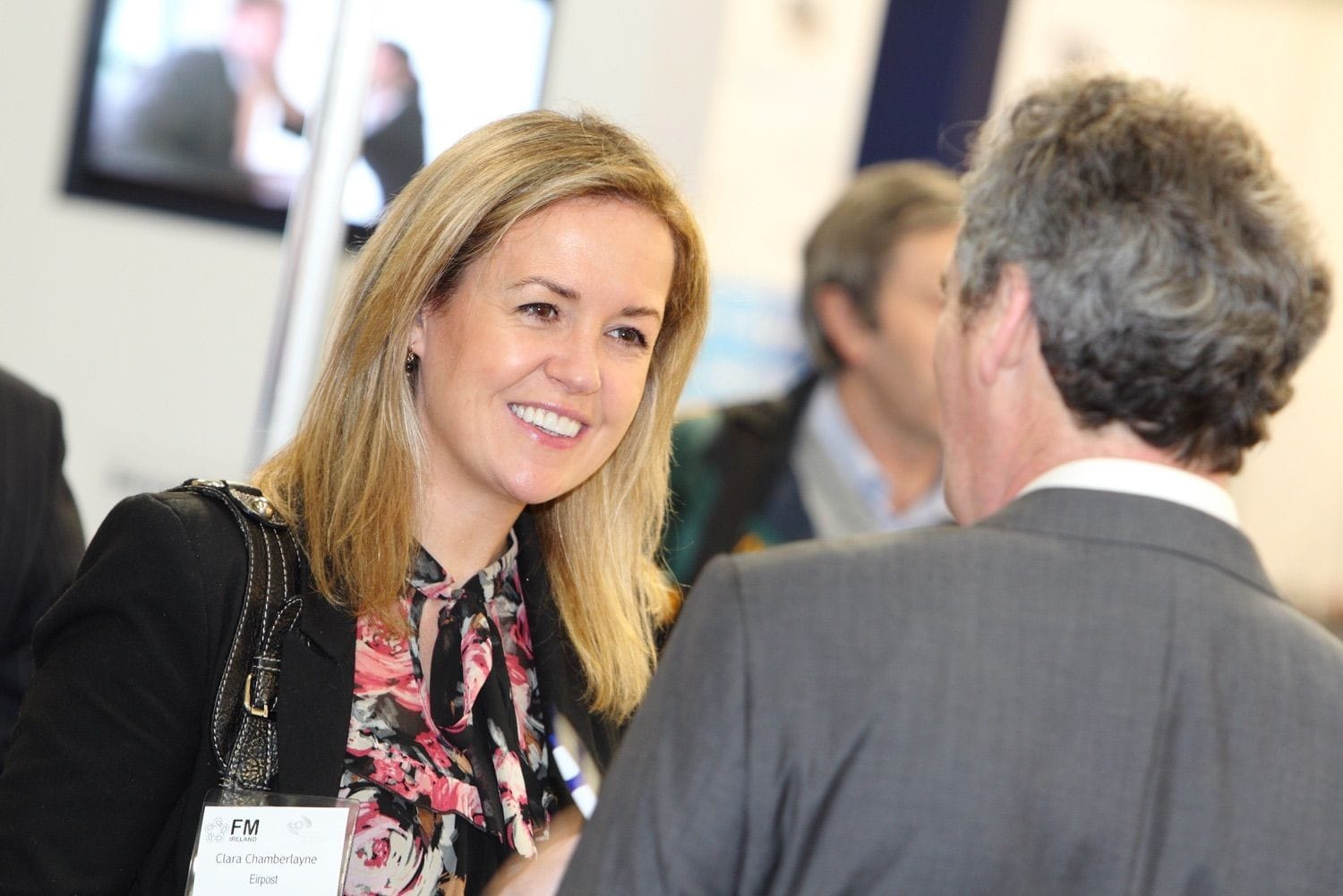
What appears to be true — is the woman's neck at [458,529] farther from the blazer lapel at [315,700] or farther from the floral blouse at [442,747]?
the blazer lapel at [315,700]

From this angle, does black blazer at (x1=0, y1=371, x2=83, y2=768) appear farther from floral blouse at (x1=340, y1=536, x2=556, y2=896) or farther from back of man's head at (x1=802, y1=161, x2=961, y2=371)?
back of man's head at (x1=802, y1=161, x2=961, y2=371)

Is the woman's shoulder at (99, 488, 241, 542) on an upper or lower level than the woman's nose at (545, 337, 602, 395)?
lower

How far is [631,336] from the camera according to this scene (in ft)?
7.15

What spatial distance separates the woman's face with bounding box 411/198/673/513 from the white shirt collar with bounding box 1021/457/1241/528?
2.77 feet

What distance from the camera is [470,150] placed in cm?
209

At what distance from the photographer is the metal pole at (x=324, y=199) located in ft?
9.48

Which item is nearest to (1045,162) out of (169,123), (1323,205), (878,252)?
(878,252)

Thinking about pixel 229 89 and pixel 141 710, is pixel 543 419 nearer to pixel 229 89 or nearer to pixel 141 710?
pixel 141 710

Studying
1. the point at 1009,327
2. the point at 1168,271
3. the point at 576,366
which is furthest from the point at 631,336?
the point at 1168,271

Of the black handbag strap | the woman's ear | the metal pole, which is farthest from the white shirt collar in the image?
the metal pole

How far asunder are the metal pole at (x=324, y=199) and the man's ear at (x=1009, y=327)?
5.73ft

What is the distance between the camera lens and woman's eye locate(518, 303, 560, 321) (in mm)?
2057

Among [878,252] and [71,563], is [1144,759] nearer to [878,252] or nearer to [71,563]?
[71,563]

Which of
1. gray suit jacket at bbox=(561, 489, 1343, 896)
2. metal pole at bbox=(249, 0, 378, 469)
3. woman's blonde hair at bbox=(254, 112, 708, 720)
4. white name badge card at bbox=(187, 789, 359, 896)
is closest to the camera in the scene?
gray suit jacket at bbox=(561, 489, 1343, 896)
